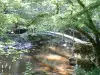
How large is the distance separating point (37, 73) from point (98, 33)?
414 cm

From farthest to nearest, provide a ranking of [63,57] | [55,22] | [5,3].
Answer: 1. [63,57]
2. [55,22]
3. [5,3]

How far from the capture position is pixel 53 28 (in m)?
14.4

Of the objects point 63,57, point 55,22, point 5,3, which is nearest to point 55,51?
point 63,57

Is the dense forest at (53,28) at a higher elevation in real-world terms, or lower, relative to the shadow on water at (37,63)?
higher

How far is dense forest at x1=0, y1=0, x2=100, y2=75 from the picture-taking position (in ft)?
34.3

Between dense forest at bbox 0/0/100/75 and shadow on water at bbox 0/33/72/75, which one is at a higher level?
dense forest at bbox 0/0/100/75

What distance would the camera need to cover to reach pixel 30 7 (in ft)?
53.2

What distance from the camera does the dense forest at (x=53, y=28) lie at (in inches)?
412

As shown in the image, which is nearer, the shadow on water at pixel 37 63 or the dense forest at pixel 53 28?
the dense forest at pixel 53 28

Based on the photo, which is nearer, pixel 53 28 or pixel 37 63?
pixel 53 28

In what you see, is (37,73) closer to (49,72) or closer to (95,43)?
(49,72)

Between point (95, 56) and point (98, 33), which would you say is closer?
point (98, 33)

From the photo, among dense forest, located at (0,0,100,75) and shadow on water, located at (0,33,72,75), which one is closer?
dense forest, located at (0,0,100,75)

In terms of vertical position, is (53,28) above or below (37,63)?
above
